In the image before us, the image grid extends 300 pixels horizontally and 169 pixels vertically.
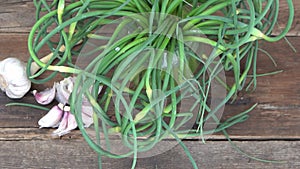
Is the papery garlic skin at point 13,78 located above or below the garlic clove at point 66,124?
above

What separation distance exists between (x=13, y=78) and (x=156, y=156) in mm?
282

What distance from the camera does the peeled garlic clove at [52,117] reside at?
0.78 metres

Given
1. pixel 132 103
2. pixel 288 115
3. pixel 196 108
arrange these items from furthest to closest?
pixel 288 115 → pixel 196 108 → pixel 132 103

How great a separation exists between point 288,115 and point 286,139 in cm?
→ 5

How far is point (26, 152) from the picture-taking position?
0.78 meters

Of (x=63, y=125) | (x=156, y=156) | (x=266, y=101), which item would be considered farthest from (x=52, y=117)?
(x=266, y=101)

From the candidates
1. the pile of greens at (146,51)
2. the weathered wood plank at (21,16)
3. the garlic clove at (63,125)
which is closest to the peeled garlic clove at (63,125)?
the garlic clove at (63,125)

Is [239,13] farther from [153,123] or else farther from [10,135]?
[10,135]

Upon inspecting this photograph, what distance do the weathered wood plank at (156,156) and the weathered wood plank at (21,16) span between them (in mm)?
245

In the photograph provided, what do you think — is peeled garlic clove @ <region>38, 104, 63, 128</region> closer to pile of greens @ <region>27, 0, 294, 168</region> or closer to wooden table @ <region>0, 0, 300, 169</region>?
wooden table @ <region>0, 0, 300, 169</region>

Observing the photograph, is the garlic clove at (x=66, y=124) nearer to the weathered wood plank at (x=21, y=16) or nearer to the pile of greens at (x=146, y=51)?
the pile of greens at (x=146, y=51)

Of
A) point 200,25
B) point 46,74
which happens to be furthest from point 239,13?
point 46,74

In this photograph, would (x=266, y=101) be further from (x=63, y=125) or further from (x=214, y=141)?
(x=63, y=125)

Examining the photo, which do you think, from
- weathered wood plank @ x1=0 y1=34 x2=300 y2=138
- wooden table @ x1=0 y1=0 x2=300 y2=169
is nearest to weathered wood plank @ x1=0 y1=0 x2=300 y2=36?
weathered wood plank @ x1=0 y1=34 x2=300 y2=138
